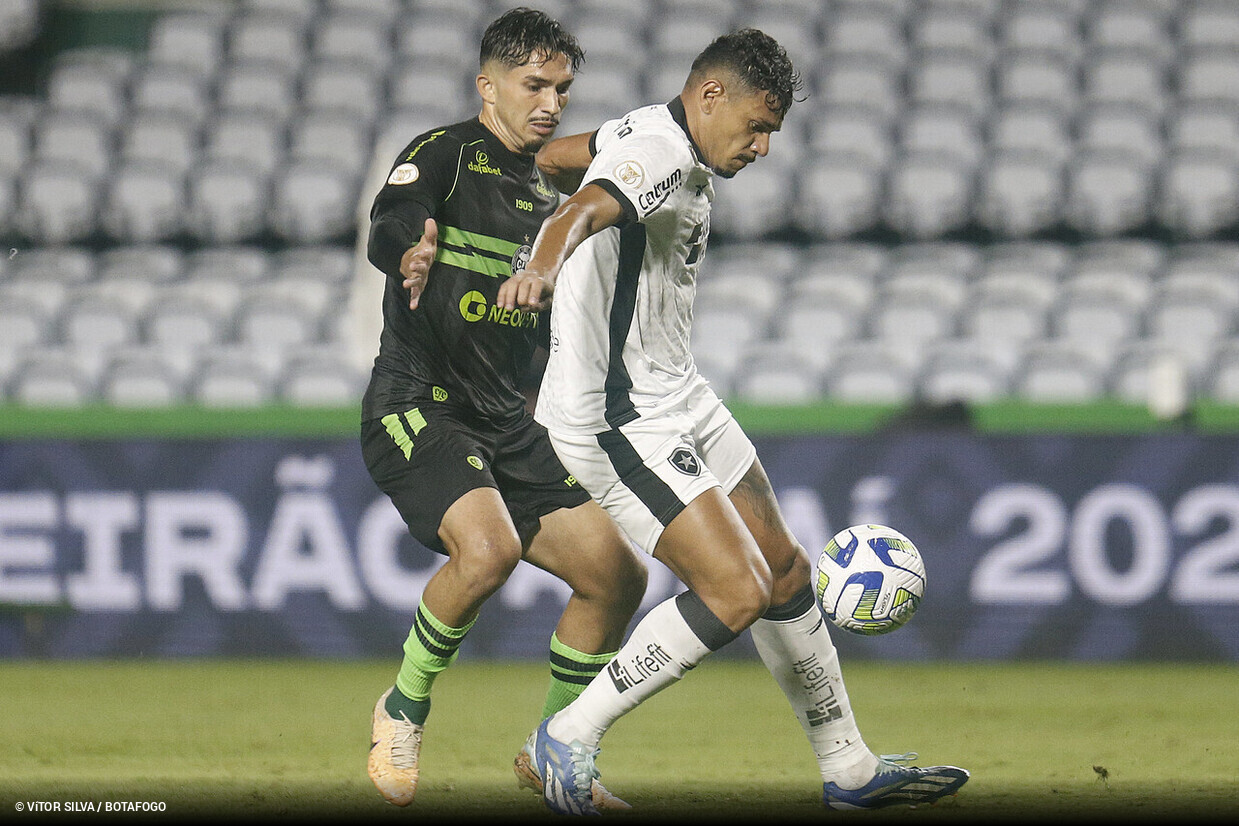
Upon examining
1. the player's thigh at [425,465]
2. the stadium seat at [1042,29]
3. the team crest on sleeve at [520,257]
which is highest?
the stadium seat at [1042,29]

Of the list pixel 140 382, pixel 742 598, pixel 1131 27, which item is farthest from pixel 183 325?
pixel 1131 27

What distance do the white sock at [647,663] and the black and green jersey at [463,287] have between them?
86cm

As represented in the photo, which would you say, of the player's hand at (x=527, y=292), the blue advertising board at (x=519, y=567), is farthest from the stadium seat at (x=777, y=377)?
the player's hand at (x=527, y=292)

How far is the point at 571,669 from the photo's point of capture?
439 cm

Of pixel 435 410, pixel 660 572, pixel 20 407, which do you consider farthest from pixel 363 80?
pixel 435 410

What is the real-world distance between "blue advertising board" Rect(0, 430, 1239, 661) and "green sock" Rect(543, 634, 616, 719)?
11.0 ft

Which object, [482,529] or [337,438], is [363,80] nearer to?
[337,438]

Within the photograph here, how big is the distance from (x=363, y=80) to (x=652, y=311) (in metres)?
9.07

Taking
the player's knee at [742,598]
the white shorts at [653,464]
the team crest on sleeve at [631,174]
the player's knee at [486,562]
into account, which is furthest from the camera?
the player's knee at [486,562]

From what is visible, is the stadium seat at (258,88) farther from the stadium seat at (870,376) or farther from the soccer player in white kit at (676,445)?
the soccer player in white kit at (676,445)

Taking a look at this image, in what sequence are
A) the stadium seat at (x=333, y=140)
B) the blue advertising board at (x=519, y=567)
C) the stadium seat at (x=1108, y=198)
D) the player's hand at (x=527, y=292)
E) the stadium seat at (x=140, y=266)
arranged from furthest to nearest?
the stadium seat at (x=333, y=140) → the stadium seat at (x=1108, y=198) → the stadium seat at (x=140, y=266) → the blue advertising board at (x=519, y=567) → the player's hand at (x=527, y=292)

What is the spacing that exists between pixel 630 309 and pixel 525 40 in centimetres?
88

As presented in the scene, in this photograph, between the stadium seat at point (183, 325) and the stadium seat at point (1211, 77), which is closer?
the stadium seat at point (183, 325)

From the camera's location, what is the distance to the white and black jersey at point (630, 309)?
3949 millimetres
